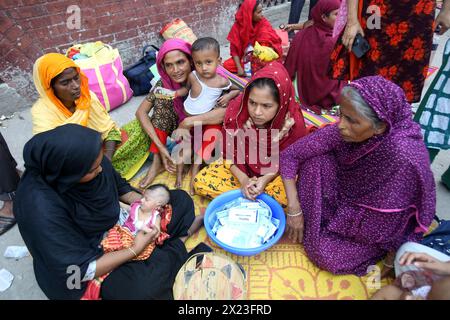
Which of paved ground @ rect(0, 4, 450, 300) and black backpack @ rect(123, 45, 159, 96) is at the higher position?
black backpack @ rect(123, 45, 159, 96)

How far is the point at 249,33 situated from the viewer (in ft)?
14.6

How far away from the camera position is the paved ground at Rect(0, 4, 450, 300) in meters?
2.07

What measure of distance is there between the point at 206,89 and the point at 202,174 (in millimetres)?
771

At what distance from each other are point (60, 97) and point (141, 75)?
1.67m

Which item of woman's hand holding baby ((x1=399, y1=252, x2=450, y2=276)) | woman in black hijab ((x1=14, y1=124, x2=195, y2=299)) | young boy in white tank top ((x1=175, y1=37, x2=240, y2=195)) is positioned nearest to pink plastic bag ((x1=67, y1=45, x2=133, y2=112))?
young boy in white tank top ((x1=175, y1=37, x2=240, y2=195))

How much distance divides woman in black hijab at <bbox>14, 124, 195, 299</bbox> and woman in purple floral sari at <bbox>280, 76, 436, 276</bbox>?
0.91 meters

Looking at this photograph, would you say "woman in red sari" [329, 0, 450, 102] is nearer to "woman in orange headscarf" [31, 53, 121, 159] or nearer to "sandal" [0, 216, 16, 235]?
"woman in orange headscarf" [31, 53, 121, 159]

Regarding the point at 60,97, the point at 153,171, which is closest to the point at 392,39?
the point at 153,171

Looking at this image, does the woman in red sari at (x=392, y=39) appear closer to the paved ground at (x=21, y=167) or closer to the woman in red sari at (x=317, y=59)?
the paved ground at (x=21, y=167)

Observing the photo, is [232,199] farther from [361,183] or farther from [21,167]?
[21,167]

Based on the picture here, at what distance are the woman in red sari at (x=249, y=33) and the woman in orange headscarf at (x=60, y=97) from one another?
2.36 metres

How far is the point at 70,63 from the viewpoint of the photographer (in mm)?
2463

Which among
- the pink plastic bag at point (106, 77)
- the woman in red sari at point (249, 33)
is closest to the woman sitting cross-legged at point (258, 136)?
the pink plastic bag at point (106, 77)
